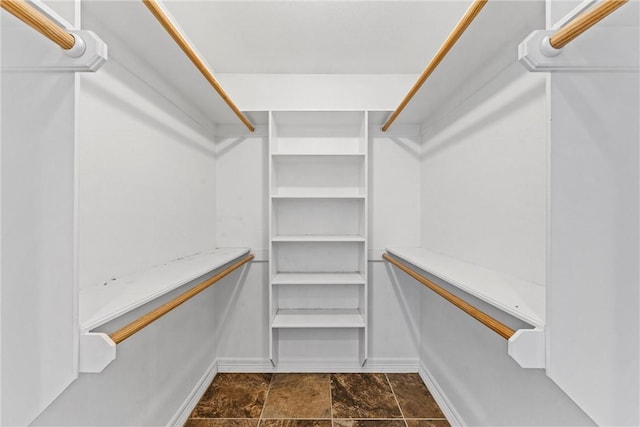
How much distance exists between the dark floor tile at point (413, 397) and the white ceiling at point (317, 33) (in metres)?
2.28

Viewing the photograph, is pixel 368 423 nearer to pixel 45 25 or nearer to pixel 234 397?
pixel 234 397

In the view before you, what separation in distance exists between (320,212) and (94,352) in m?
1.63

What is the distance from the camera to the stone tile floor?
5.35 feet

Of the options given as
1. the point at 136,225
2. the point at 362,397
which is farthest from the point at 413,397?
the point at 136,225

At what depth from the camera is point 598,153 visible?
0.63 metres

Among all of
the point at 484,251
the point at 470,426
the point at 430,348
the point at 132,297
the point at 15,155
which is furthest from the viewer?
the point at 430,348

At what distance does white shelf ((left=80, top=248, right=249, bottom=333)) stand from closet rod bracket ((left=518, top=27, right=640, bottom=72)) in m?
1.25

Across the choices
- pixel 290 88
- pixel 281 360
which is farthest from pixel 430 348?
pixel 290 88

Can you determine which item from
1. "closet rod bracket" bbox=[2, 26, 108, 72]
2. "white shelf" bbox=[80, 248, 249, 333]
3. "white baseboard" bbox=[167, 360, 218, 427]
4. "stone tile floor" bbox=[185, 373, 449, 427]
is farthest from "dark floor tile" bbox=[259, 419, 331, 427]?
"closet rod bracket" bbox=[2, 26, 108, 72]

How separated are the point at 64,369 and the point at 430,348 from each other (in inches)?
78.5

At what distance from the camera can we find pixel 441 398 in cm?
174

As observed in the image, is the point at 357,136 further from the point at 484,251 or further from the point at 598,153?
the point at 598,153

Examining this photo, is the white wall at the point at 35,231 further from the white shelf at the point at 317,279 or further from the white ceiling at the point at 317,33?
the white shelf at the point at 317,279

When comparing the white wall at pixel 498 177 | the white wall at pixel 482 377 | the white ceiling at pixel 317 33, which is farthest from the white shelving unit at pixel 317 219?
the white wall at pixel 498 177
